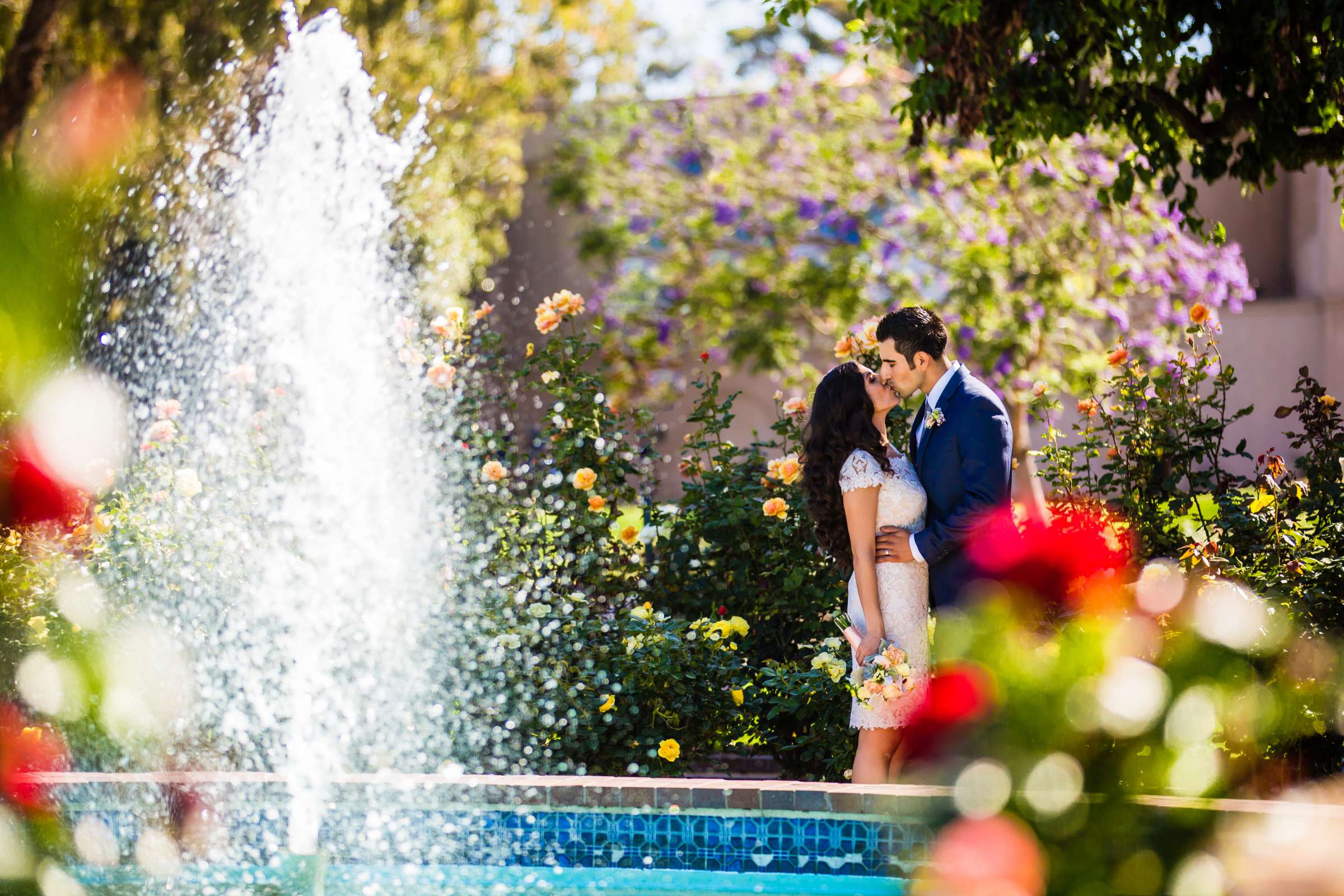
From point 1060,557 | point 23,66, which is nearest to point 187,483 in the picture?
point 1060,557

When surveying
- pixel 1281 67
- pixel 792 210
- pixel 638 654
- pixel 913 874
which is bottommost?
pixel 913 874

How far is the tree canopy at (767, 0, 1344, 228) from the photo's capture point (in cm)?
522

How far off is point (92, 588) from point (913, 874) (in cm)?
297

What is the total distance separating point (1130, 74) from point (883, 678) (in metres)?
3.43

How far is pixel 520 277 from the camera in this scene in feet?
47.7

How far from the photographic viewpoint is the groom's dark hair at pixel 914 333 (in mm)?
3771

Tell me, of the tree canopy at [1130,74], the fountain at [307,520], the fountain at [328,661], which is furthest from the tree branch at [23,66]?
the tree canopy at [1130,74]

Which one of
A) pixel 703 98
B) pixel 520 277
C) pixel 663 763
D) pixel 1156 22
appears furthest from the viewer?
pixel 520 277

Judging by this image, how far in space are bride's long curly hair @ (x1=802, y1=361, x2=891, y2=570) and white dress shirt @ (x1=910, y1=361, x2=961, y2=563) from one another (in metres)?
0.15

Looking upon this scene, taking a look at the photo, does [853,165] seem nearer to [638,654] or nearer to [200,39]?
[200,39]

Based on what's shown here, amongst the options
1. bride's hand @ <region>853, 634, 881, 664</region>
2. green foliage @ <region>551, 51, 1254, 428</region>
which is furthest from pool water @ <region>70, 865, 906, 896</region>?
green foliage @ <region>551, 51, 1254, 428</region>

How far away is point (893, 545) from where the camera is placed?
377cm

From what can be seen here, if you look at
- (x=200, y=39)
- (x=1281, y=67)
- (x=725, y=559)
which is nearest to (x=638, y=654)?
(x=725, y=559)

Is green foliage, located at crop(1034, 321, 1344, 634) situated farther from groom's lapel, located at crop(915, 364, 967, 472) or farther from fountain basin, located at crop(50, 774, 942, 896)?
fountain basin, located at crop(50, 774, 942, 896)
